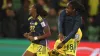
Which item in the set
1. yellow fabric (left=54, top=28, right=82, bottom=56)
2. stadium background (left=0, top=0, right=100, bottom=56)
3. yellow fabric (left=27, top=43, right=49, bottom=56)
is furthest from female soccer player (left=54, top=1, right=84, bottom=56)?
stadium background (left=0, top=0, right=100, bottom=56)

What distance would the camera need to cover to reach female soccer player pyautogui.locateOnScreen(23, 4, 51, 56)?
30.1 ft

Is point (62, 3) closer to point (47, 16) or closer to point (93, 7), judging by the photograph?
point (47, 16)

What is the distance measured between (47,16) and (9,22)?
125 cm

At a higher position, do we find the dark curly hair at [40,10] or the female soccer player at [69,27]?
the dark curly hair at [40,10]

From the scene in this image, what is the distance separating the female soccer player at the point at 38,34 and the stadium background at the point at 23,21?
3.45 metres

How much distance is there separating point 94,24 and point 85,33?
41cm

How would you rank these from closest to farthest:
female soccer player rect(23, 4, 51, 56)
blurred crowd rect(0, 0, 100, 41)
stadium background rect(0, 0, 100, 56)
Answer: female soccer player rect(23, 4, 51, 56) → stadium background rect(0, 0, 100, 56) → blurred crowd rect(0, 0, 100, 41)

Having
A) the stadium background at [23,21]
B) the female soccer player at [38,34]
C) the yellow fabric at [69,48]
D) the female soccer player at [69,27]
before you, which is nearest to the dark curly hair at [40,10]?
the female soccer player at [38,34]

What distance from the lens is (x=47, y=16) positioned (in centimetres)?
1355

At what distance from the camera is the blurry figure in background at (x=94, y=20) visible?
526 inches

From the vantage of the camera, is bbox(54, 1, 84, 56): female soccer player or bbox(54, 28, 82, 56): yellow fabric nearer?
bbox(54, 1, 84, 56): female soccer player

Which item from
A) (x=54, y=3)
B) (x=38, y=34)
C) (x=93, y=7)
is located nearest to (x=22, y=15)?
(x=54, y=3)

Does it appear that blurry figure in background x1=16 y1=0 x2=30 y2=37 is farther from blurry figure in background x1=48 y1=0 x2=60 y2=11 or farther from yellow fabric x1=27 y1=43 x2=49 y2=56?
yellow fabric x1=27 y1=43 x2=49 y2=56

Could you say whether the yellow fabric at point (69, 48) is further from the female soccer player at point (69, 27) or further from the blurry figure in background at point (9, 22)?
the blurry figure in background at point (9, 22)
